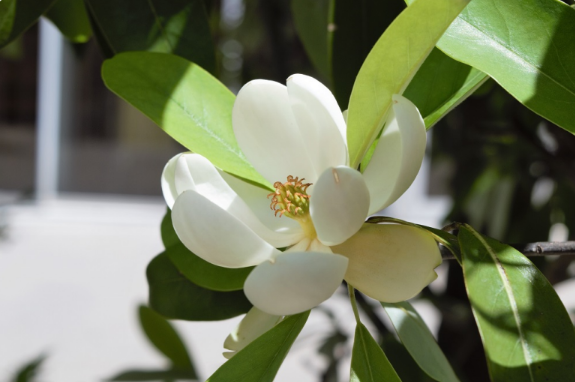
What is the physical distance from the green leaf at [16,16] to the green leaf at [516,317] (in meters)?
0.30

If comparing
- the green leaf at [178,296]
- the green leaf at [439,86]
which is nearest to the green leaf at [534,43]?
the green leaf at [439,86]

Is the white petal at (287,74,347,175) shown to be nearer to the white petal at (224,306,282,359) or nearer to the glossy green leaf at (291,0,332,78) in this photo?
the white petal at (224,306,282,359)

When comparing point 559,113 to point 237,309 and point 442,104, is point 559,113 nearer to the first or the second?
point 442,104

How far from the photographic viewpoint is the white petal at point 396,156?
0.26m

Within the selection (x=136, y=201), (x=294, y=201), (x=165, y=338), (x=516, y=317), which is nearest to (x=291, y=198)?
(x=294, y=201)

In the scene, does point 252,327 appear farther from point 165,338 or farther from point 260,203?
point 165,338

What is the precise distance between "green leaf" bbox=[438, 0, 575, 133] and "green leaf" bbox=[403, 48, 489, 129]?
2 centimetres

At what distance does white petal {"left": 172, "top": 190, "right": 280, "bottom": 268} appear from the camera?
27cm

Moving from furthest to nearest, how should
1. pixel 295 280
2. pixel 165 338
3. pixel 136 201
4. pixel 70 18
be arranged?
1. pixel 136 201
2. pixel 165 338
3. pixel 70 18
4. pixel 295 280

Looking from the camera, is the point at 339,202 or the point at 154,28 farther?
the point at 154,28

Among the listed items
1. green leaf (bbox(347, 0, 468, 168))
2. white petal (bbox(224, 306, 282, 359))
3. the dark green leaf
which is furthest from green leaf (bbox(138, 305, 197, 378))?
green leaf (bbox(347, 0, 468, 168))

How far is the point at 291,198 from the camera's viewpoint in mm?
323

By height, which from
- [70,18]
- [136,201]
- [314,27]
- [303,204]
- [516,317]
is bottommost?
[516,317]

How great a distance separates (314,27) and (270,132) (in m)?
0.31
